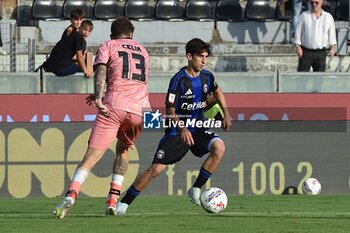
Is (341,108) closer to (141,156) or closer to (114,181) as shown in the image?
(141,156)

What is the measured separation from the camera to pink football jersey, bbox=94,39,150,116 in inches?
464

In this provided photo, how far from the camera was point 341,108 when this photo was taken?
17453 millimetres

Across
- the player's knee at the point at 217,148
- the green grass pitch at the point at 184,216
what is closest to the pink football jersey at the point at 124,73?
the player's knee at the point at 217,148

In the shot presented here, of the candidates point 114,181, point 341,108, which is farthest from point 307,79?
point 114,181

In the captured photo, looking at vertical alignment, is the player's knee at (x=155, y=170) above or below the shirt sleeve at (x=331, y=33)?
below

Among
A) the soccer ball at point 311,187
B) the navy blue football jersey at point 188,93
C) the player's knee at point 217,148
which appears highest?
the navy blue football jersey at point 188,93

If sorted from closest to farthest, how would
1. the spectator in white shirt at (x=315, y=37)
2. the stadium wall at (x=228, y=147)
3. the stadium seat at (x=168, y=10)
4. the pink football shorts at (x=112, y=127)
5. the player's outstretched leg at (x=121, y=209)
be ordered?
the pink football shorts at (x=112, y=127) → the player's outstretched leg at (x=121, y=209) → the stadium wall at (x=228, y=147) → the spectator in white shirt at (x=315, y=37) → the stadium seat at (x=168, y=10)

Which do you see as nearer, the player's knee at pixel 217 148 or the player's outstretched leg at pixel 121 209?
the player's outstretched leg at pixel 121 209

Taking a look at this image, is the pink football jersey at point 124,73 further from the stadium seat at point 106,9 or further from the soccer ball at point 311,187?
the stadium seat at point 106,9

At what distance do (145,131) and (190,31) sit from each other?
5529 millimetres

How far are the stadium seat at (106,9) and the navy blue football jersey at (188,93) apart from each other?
34.3 feet

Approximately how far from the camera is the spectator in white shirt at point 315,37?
18.6 metres

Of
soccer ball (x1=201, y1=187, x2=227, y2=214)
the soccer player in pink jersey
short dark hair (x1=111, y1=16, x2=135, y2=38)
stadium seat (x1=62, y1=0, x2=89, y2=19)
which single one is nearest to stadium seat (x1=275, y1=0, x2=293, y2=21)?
stadium seat (x1=62, y1=0, x2=89, y2=19)

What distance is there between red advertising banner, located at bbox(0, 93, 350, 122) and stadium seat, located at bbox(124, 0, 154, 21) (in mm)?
5934
